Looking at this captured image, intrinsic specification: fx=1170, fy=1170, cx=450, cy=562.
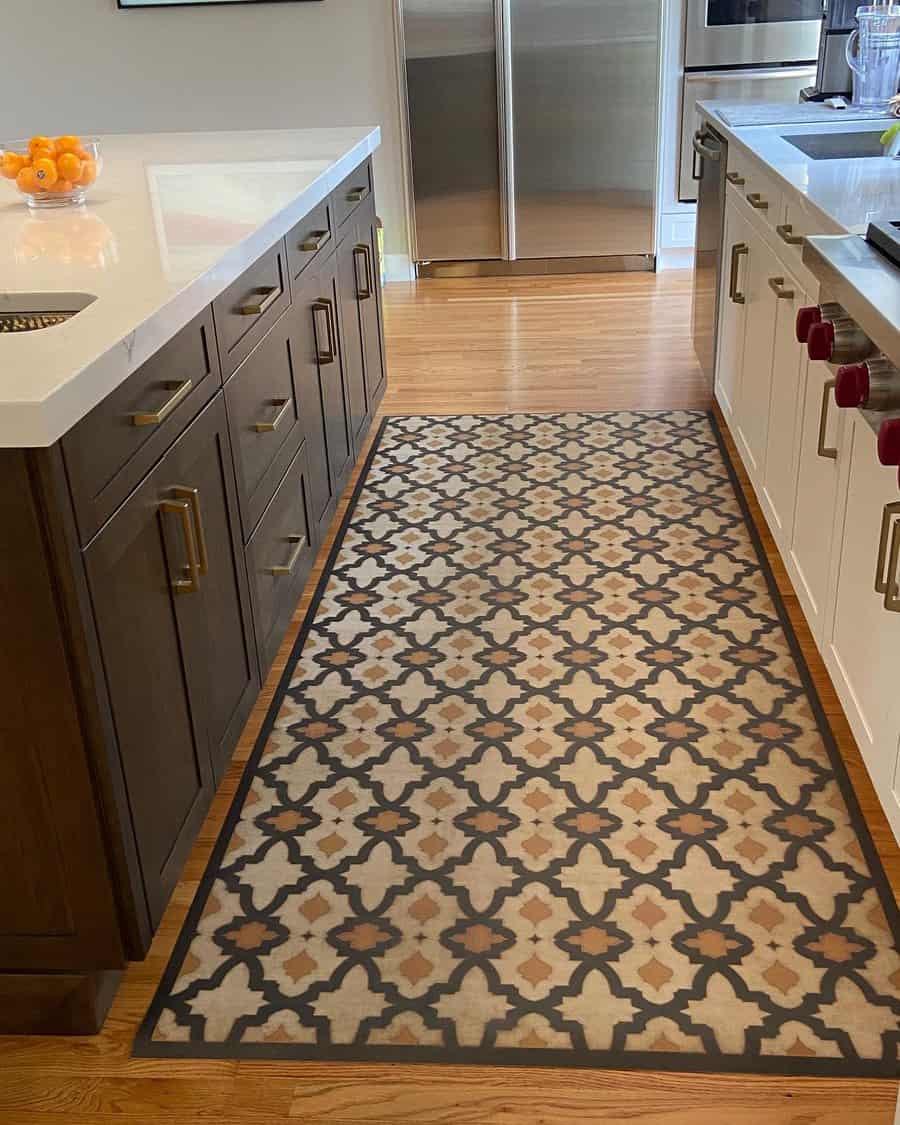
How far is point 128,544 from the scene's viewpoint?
5.22 feet

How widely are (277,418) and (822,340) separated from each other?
1.08 metres

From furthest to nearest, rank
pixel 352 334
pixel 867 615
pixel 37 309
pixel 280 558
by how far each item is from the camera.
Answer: pixel 352 334 → pixel 280 558 → pixel 867 615 → pixel 37 309

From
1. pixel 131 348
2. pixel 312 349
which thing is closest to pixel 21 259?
pixel 131 348

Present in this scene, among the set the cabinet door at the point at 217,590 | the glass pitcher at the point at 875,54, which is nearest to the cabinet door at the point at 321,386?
the cabinet door at the point at 217,590

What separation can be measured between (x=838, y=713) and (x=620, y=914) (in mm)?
751

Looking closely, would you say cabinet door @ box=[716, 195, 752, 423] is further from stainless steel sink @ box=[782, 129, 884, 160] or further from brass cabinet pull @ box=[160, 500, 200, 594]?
brass cabinet pull @ box=[160, 500, 200, 594]

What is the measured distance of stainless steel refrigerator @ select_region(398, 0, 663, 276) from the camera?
18.5 ft

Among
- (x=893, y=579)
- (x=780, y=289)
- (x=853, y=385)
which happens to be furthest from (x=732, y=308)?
(x=893, y=579)

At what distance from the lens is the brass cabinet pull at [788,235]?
2416 mm

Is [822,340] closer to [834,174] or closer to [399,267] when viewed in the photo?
[834,174]

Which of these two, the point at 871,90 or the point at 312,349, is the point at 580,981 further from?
the point at 871,90

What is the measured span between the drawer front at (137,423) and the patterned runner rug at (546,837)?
77 cm

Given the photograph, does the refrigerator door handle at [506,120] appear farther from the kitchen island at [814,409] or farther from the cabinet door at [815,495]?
the cabinet door at [815,495]

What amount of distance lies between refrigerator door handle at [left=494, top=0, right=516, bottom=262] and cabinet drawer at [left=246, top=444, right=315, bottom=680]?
11.8 ft
